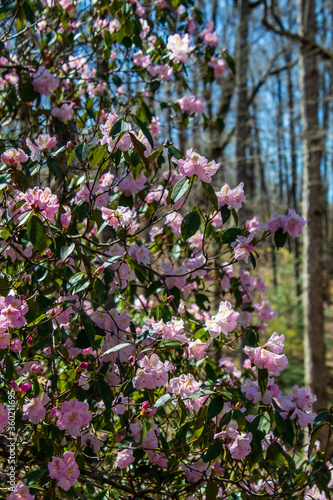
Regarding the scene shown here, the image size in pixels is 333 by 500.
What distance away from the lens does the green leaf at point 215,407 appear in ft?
3.96

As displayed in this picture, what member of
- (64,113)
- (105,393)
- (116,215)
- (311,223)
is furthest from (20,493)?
(311,223)

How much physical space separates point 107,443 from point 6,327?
0.70 metres

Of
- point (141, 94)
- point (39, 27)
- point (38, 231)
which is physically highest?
point (39, 27)

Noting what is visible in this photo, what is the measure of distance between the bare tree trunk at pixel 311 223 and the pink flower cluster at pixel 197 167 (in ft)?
Answer: 13.6

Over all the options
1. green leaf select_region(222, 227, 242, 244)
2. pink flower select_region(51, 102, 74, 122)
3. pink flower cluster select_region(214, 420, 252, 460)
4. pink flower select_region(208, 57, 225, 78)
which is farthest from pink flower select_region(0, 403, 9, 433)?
pink flower select_region(208, 57, 225, 78)

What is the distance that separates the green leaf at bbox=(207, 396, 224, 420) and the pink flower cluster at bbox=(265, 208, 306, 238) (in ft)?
1.96

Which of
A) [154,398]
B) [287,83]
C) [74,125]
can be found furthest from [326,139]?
[287,83]

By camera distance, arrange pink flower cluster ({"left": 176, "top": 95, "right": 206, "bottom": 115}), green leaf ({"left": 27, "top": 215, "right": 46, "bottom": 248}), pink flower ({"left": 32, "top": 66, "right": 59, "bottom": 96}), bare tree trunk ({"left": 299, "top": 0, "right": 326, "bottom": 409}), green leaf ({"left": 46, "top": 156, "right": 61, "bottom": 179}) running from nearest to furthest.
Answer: green leaf ({"left": 27, "top": 215, "right": 46, "bottom": 248}), green leaf ({"left": 46, "top": 156, "right": 61, "bottom": 179}), pink flower ({"left": 32, "top": 66, "right": 59, "bottom": 96}), pink flower cluster ({"left": 176, "top": 95, "right": 206, "bottom": 115}), bare tree trunk ({"left": 299, "top": 0, "right": 326, "bottom": 409})

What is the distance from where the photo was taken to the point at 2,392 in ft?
4.47

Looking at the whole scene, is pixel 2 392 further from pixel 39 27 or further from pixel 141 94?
pixel 39 27

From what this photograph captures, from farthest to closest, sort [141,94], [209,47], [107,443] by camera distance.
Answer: [209,47] → [141,94] → [107,443]

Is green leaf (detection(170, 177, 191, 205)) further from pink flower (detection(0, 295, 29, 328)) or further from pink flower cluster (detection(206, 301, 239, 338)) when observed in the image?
pink flower (detection(0, 295, 29, 328))

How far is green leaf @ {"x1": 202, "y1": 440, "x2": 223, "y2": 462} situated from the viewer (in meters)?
1.24

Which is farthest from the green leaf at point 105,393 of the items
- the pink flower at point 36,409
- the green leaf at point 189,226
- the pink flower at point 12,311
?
the green leaf at point 189,226
